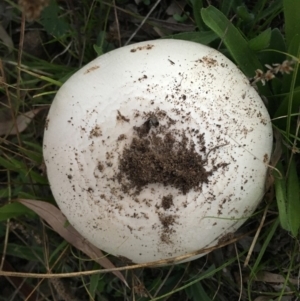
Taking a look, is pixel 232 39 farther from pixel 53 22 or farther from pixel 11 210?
pixel 11 210

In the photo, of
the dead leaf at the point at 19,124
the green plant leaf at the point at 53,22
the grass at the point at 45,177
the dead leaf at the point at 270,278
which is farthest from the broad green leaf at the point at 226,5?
the dead leaf at the point at 270,278

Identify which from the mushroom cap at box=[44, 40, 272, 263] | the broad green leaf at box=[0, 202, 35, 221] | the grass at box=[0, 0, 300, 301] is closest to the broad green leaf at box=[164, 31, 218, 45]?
the grass at box=[0, 0, 300, 301]

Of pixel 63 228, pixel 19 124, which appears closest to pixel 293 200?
pixel 63 228

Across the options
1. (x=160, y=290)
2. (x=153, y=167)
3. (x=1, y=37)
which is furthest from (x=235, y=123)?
(x=1, y=37)

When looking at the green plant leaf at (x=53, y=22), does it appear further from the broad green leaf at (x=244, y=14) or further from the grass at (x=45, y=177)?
the broad green leaf at (x=244, y=14)

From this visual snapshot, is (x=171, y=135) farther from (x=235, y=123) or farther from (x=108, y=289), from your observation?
(x=108, y=289)

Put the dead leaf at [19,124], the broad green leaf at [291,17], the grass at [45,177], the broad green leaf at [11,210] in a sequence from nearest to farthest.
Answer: the broad green leaf at [291,17]
the grass at [45,177]
the broad green leaf at [11,210]
the dead leaf at [19,124]
